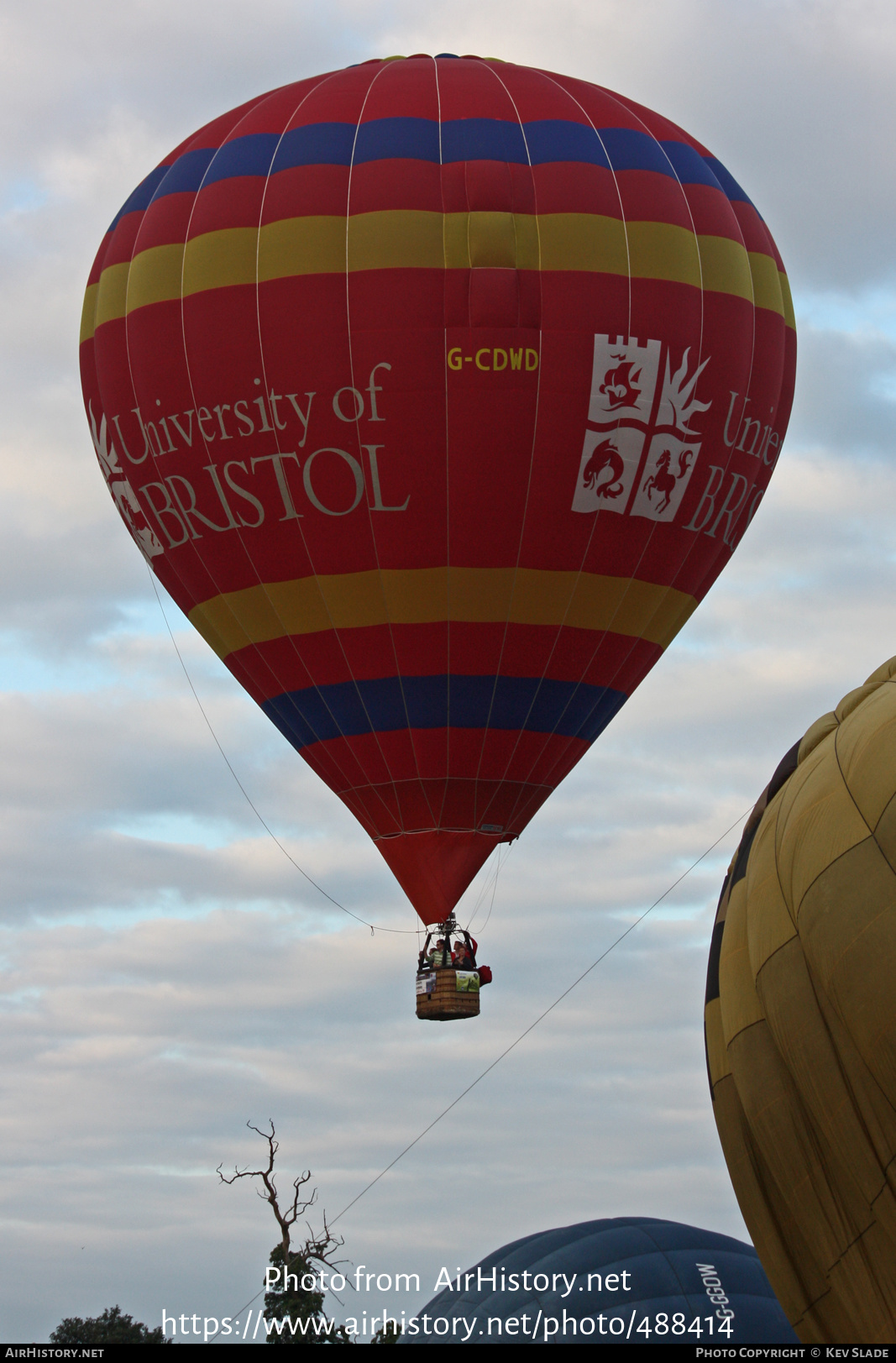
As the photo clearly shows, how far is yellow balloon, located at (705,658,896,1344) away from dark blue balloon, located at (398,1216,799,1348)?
4311mm

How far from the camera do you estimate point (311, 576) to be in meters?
Result: 18.5

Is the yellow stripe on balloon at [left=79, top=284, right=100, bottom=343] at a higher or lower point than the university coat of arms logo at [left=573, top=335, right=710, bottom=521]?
higher

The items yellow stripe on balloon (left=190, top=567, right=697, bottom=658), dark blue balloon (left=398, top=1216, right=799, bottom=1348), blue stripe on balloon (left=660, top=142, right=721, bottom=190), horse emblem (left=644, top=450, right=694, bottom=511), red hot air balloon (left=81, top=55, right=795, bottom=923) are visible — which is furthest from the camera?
blue stripe on balloon (left=660, top=142, right=721, bottom=190)

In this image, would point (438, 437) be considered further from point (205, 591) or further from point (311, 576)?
point (205, 591)

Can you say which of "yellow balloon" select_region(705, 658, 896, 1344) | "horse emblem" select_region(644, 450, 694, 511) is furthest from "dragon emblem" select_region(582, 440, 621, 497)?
"yellow balloon" select_region(705, 658, 896, 1344)

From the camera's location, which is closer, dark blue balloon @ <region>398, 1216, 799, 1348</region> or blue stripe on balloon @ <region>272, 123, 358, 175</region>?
dark blue balloon @ <region>398, 1216, 799, 1348</region>

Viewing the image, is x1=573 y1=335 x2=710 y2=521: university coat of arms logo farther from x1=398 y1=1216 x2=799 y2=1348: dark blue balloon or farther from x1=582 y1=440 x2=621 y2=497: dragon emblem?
x1=398 y1=1216 x2=799 y2=1348: dark blue balloon

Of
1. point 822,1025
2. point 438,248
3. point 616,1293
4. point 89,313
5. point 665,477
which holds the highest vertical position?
point 89,313

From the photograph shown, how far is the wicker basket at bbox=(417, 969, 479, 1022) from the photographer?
1822 centimetres

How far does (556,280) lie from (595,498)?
1945mm

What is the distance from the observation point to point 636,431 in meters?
18.5

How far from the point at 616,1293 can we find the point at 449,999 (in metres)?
2.89

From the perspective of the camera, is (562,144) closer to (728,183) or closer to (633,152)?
(633,152)

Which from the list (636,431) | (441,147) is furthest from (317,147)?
(636,431)
